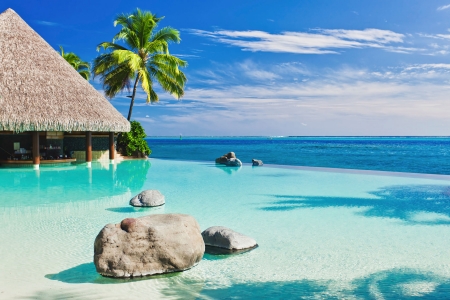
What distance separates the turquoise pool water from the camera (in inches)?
146

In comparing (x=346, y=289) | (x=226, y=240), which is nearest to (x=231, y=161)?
(x=226, y=240)

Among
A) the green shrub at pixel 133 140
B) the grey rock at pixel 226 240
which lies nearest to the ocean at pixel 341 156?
the green shrub at pixel 133 140

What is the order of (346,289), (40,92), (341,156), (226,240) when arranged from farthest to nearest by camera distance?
(341,156) < (40,92) < (226,240) < (346,289)

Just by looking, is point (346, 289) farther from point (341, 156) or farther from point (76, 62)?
point (341, 156)

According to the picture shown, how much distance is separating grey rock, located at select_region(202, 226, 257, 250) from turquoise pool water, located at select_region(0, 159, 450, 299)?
9.0 inches

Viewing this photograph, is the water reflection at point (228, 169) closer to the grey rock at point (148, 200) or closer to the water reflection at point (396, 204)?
the water reflection at point (396, 204)

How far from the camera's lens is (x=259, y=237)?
5566 millimetres

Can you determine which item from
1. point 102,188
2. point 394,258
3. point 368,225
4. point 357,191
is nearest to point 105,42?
point 102,188

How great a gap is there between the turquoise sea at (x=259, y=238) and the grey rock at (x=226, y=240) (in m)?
0.15

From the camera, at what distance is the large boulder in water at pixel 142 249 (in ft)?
12.8

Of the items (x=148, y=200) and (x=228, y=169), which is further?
(x=228, y=169)

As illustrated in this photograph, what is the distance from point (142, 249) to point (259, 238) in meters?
2.00

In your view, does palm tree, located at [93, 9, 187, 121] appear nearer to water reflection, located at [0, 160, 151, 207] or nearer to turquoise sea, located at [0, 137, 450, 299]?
water reflection, located at [0, 160, 151, 207]

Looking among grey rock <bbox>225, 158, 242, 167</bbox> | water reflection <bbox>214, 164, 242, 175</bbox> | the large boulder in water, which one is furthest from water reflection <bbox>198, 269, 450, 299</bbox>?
grey rock <bbox>225, 158, 242, 167</bbox>
